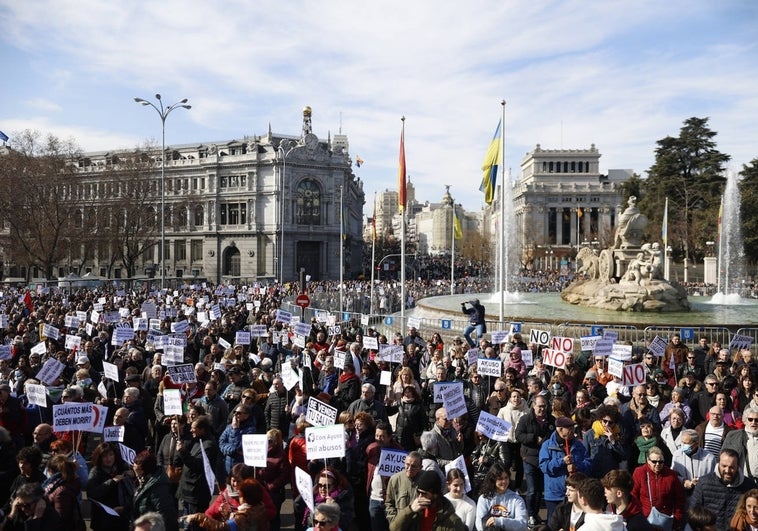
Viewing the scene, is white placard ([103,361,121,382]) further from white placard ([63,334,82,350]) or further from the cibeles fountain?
the cibeles fountain

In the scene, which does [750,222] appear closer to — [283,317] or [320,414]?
[283,317]

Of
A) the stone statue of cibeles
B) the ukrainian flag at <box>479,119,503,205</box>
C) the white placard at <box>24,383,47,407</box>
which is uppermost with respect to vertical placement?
the ukrainian flag at <box>479,119,503,205</box>

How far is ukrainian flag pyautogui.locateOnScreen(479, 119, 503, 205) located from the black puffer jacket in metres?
14.9

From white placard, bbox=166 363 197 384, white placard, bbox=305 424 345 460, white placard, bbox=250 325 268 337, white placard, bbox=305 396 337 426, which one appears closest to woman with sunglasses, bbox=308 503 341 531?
white placard, bbox=305 424 345 460

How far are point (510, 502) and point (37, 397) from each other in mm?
7357

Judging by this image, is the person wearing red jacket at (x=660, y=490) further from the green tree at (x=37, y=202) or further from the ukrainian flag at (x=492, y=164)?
the green tree at (x=37, y=202)

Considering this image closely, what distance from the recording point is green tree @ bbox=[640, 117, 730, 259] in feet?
193

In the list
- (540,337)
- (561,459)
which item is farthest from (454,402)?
(540,337)

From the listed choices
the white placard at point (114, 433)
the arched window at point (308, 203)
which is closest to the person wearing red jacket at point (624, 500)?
the white placard at point (114, 433)

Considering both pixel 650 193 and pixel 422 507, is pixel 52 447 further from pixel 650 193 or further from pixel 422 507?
pixel 650 193

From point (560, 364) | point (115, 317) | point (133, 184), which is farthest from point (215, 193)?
point (560, 364)

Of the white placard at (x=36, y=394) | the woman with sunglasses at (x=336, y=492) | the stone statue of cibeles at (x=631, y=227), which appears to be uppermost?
the stone statue of cibeles at (x=631, y=227)

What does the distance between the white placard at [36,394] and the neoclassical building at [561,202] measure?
95.4 m

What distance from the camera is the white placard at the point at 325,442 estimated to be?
6.61m
